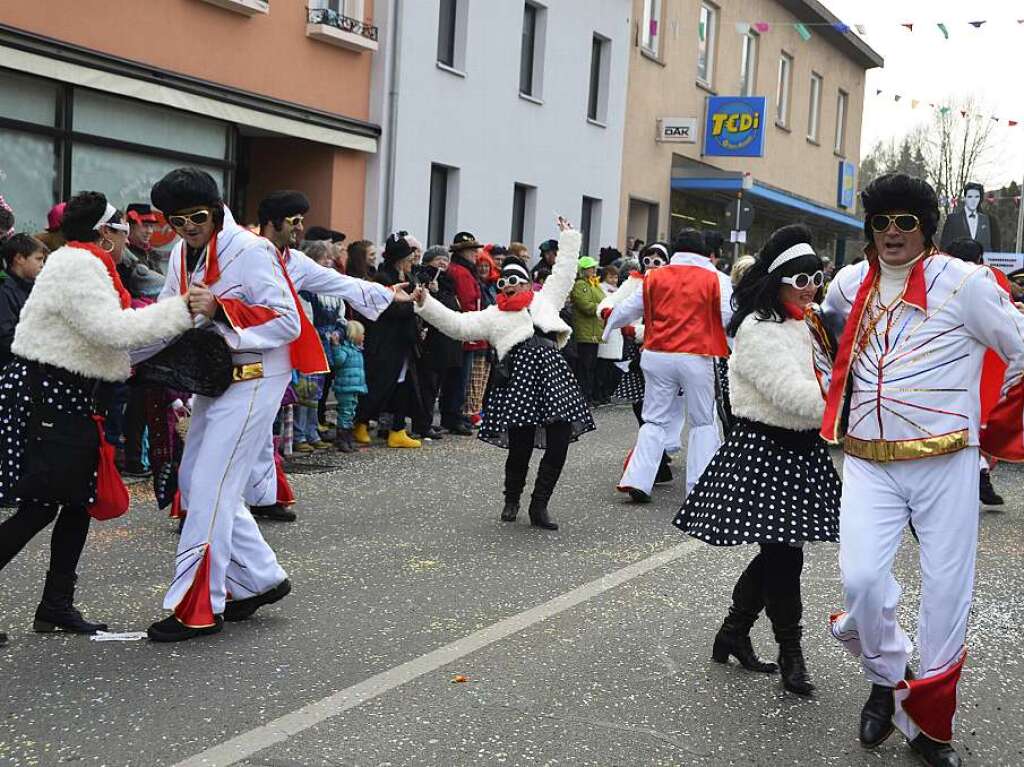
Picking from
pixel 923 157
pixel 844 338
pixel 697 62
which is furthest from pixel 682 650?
pixel 923 157

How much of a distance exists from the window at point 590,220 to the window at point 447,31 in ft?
18.2

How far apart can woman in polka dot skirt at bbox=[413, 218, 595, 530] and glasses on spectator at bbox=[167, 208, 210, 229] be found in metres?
2.71

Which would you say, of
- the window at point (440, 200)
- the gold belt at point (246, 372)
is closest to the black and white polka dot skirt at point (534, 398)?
the gold belt at point (246, 372)

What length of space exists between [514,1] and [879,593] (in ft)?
56.1

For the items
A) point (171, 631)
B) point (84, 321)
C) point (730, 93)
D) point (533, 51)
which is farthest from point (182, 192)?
point (730, 93)

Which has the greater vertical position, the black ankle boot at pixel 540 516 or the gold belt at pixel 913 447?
the gold belt at pixel 913 447

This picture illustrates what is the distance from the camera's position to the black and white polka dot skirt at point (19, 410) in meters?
5.25

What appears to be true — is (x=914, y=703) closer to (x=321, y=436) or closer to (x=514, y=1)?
(x=321, y=436)

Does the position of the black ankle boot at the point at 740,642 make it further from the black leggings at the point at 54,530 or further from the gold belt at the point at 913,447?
the black leggings at the point at 54,530

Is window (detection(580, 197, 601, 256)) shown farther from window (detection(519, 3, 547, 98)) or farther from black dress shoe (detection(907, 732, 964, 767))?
black dress shoe (detection(907, 732, 964, 767))

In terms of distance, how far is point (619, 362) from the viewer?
15.3m

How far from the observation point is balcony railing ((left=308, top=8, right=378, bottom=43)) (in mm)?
15797

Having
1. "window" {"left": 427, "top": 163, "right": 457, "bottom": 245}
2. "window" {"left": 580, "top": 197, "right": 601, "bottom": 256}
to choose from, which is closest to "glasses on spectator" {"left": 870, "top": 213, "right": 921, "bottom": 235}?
"window" {"left": 427, "top": 163, "right": 457, "bottom": 245}

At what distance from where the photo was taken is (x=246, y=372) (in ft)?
17.7
